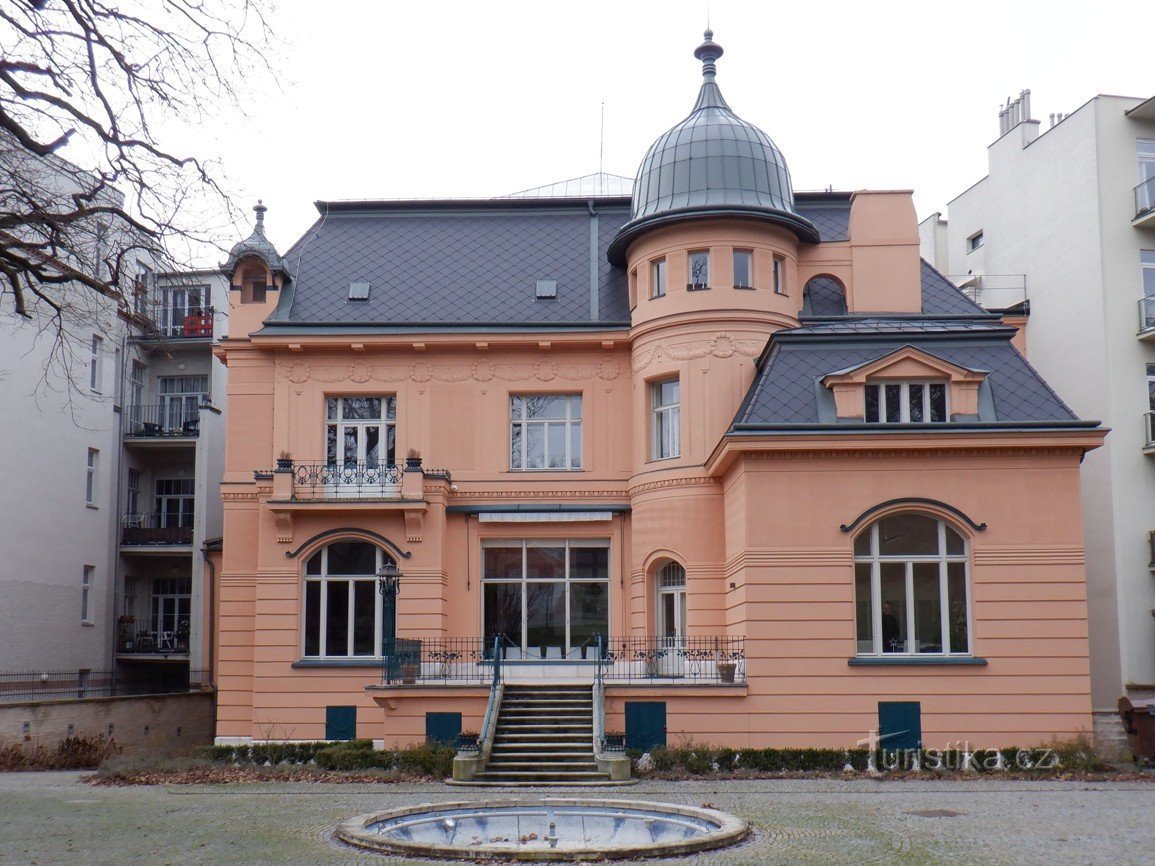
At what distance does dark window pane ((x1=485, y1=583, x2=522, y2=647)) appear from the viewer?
2764 cm

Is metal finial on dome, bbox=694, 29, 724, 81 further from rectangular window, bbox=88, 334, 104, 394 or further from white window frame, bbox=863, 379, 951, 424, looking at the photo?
rectangular window, bbox=88, 334, 104, 394

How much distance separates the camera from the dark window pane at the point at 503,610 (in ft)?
90.7

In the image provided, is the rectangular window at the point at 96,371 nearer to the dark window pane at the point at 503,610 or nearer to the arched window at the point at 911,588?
the dark window pane at the point at 503,610

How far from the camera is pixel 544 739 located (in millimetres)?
21219

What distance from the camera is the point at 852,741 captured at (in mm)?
22109

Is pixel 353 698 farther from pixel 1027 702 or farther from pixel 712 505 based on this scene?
pixel 1027 702

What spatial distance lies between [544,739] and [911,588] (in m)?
7.12

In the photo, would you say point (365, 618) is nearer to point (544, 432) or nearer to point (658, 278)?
point (544, 432)

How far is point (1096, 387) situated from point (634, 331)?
1088 cm

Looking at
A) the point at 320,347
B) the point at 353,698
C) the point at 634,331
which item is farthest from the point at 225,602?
the point at 634,331

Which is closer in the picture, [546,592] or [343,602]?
[343,602]

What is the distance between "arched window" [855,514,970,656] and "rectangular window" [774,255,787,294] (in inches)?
255

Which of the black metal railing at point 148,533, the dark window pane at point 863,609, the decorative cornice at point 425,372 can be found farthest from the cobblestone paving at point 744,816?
the black metal railing at point 148,533

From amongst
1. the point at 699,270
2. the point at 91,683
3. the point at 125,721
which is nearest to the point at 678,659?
the point at 699,270
